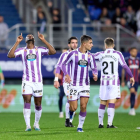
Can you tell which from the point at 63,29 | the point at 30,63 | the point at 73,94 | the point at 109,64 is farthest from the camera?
the point at 63,29

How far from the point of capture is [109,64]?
12273 mm

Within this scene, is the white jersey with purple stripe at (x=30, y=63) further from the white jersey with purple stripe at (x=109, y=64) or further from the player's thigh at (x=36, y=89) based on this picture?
the white jersey with purple stripe at (x=109, y=64)

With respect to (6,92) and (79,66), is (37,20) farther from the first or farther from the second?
(79,66)

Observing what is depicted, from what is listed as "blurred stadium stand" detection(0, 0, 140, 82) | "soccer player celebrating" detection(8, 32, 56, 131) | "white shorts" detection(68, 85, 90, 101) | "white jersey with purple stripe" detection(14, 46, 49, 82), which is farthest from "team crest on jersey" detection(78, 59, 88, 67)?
"blurred stadium stand" detection(0, 0, 140, 82)

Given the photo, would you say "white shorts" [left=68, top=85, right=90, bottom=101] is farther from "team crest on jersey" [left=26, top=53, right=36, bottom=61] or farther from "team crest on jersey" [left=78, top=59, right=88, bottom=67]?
"team crest on jersey" [left=26, top=53, right=36, bottom=61]

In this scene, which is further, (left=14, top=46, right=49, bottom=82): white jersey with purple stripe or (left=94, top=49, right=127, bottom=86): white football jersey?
(left=94, top=49, right=127, bottom=86): white football jersey

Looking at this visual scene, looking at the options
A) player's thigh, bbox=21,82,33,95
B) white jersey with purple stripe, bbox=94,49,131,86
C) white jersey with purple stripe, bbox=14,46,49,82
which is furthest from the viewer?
white jersey with purple stripe, bbox=94,49,131,86

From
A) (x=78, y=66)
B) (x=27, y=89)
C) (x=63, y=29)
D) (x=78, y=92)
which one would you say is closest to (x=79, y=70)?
(x=78, y=66)

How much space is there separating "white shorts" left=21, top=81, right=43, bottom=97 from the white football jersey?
1801mm

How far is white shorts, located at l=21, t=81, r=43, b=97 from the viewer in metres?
11.2

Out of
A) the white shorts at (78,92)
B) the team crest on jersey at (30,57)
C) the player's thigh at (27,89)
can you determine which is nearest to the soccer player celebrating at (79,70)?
the white shorts at (78,92)

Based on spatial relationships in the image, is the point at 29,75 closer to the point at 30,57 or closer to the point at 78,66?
the point at 30,57

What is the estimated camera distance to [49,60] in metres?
21.5

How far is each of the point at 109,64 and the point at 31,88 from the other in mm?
2149
